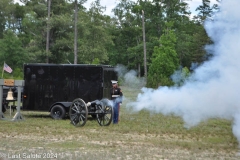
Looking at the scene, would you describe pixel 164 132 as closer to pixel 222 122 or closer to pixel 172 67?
pixel 222 122

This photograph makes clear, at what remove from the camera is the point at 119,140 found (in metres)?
14.1

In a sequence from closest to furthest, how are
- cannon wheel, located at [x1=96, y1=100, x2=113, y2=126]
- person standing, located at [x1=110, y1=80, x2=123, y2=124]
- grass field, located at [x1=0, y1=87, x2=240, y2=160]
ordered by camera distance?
1. grass field, located at [x1=0, y1=87, x2=240, y2=160]
2. cannon wheel, located at [x1=96, y1=100, x2=113, y2=126]
3. person standing, located at [x1=110, y1=80, x2=123, y2=124]

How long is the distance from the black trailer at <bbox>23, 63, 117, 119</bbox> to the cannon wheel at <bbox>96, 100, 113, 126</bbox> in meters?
1.64

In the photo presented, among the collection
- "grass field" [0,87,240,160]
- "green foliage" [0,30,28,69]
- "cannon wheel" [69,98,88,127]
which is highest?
"green foliage" [0,30,28,69]

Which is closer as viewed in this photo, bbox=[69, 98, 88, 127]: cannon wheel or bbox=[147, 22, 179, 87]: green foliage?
bbox=[69, 98, 88, 127]: cannon wheel

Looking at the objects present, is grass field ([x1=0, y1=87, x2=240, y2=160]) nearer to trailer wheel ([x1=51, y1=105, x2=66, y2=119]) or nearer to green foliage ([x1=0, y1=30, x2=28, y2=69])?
trailer wheel ([x1=51, y1=105, x2=66, y2=119])

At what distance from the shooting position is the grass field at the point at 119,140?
37.8ft

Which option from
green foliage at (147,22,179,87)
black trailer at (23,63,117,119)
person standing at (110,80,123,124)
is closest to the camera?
person standing at (110,80,123,124)

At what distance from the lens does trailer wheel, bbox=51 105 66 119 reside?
20.1 meters

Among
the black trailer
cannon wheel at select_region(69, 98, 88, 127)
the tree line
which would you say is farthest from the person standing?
the tree line

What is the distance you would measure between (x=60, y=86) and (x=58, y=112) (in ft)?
3.96

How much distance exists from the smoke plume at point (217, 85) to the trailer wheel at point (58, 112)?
5997 mm

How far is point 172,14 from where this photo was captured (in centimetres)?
5503

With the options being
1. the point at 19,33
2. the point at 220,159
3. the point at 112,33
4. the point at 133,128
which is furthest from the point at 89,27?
the point at 220,159
